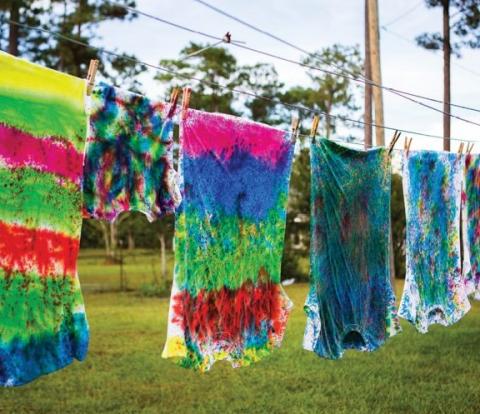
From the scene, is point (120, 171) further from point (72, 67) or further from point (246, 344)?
point (72, 67)

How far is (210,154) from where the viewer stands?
3.20 m

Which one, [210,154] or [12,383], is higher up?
[210,154]

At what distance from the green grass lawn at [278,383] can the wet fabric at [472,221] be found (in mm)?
918

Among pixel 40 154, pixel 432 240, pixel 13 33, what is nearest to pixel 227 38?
pixel 40 154

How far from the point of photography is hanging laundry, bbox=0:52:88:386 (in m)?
2.55

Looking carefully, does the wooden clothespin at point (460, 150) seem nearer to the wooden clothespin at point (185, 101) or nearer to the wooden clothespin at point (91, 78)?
the wooden clothespin at point (185, 101)

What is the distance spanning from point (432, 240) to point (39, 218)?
2571 mm

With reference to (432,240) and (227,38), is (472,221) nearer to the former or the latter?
(432,240)

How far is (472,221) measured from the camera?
16.0ft

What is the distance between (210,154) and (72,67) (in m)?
11.7

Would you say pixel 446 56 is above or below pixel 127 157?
above

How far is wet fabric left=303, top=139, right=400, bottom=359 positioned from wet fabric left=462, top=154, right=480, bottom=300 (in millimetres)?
993

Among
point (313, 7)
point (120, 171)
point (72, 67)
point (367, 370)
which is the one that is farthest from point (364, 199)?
point (72, 67)

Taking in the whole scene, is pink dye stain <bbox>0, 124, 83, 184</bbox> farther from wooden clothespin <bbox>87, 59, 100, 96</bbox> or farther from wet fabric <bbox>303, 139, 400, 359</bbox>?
wet fabric <bbox>303, 139, 400, 359</bbox>
